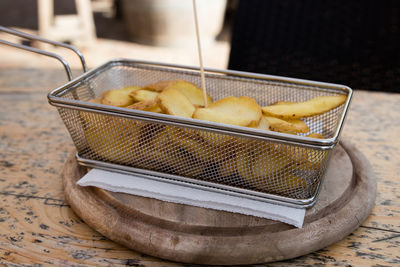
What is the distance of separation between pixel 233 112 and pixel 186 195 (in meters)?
0.16

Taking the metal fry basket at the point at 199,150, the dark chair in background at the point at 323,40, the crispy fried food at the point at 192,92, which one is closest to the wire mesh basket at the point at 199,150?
the metal fry basket at the point at 199,150

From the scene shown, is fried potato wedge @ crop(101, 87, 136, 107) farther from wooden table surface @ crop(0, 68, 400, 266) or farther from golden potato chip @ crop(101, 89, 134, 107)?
wooden table surface @ crop(0, 68, 400, 266)

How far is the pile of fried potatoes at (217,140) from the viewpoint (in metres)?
0.58

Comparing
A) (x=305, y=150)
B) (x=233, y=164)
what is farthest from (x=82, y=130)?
(x=305, y=150)

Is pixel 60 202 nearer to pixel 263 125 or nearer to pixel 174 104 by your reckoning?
pixel 174 104

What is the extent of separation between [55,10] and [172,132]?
4.54m

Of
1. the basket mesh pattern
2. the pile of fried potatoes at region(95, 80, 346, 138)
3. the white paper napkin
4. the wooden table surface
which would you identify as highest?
the pile of fried potatoes at region(95, 80, 346, 138)

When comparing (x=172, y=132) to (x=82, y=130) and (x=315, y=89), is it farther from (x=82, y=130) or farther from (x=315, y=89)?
(x=315, y=89)

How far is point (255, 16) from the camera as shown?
57.9 inches

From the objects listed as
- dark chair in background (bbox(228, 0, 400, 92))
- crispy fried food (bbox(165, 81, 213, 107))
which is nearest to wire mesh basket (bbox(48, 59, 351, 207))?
crispy fried food (bbox(165, 81, 213, 107))

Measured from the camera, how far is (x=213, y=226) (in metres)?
0.55

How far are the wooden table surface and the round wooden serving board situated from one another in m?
0.02

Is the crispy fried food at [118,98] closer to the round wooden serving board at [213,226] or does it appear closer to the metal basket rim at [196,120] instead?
the metal basket rim at [196,120]

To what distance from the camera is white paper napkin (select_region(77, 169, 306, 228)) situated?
56 cm
